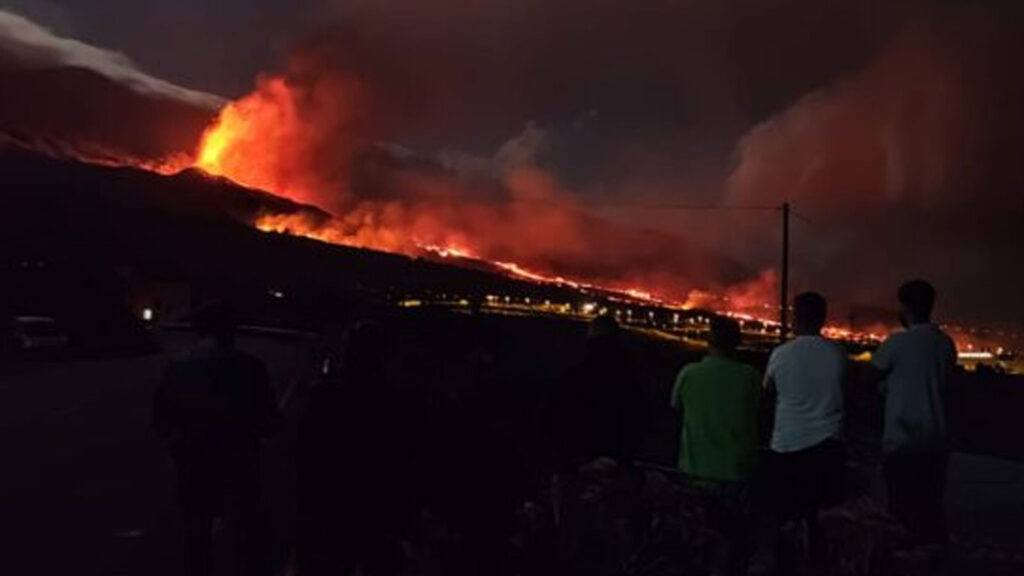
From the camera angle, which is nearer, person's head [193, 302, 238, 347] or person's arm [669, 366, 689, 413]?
person's head [193, 302, 238, 347]

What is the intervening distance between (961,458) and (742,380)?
11.9 meters

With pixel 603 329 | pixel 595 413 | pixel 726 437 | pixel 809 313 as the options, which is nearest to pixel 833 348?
pixel 809 313

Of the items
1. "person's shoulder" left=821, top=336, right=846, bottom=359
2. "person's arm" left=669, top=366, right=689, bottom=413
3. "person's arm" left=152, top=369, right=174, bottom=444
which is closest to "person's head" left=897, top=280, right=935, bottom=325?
"person's shoulder" left=821, top=336, right=846, bottom=359

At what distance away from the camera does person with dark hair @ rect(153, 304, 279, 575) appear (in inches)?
254

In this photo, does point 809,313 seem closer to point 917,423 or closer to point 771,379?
point 771,379

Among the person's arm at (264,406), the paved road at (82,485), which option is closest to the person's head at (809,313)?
the person's arm at (264,406)

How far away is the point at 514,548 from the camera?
21.0 ft

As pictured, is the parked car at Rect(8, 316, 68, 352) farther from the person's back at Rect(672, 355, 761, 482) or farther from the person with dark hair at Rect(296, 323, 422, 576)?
the person with dark hair at Rect(296, 323, 422, 576)

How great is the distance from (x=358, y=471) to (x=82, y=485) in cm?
833

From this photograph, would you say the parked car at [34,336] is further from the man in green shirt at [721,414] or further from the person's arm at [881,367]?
the person's arm at [881,367]

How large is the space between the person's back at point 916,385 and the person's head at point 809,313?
355mm

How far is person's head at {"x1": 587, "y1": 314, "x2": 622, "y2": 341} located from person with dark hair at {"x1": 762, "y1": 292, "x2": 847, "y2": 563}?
1.39 meters

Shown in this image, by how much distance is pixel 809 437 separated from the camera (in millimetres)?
6547

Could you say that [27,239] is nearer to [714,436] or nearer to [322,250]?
[714,436]
